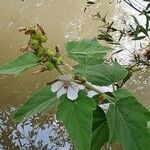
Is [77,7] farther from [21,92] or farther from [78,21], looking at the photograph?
[21,92]

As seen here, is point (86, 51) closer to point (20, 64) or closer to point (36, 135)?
point (20, 64)

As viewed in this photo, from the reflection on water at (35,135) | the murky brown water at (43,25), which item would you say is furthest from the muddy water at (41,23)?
the reflection on water at (35,135)

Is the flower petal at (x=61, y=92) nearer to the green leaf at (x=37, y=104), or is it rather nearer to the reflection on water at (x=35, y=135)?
the green leaf at (x=37, y=104)

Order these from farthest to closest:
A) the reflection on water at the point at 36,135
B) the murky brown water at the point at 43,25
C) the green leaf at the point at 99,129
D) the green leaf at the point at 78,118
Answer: the murky brown water at the point at 43,25, the reflection on water at the point at 36,135, the green leaf at the point at 99,129, the green leaf at the point at 78,118

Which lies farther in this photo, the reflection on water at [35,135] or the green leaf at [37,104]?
the reflection on water at [35,135]

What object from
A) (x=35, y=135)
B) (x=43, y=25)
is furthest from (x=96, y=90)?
(x=43, y=25)
